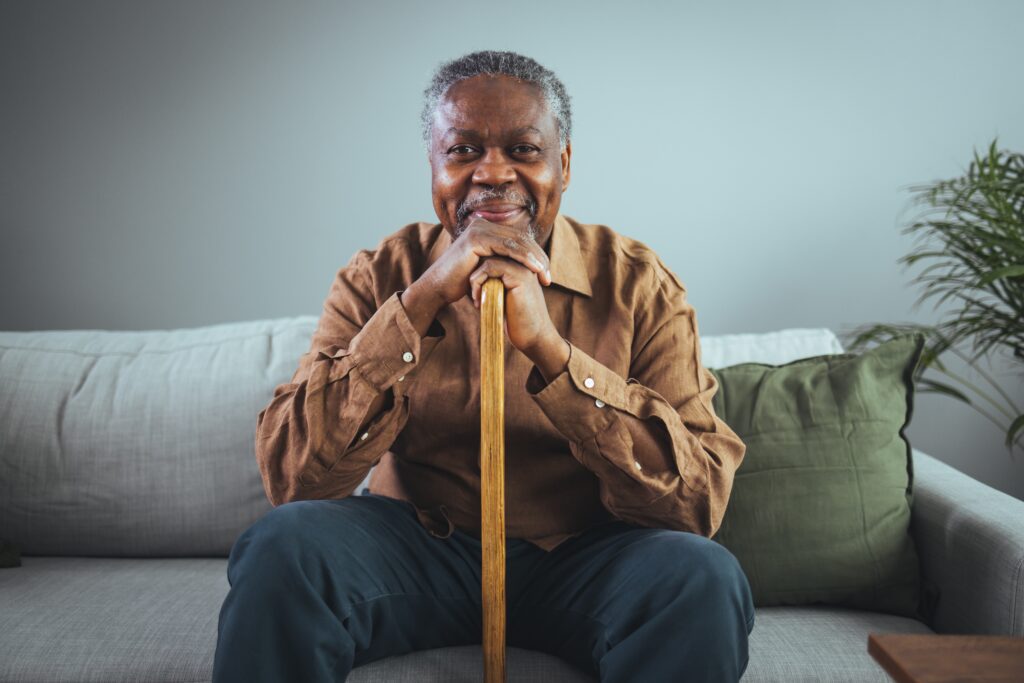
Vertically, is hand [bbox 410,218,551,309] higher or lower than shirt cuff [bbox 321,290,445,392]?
higher

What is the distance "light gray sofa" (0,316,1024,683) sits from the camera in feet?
5.04

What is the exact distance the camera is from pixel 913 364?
6.06ft

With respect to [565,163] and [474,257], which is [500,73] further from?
[474,257]

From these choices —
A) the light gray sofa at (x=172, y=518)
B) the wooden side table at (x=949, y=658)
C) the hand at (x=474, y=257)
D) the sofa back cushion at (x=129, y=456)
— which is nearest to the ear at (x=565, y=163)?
the hand at (x=474, y=257)

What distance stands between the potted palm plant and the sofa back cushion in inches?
62.2

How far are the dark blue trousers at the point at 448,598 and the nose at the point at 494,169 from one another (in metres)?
0.56

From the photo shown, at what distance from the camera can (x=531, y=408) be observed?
161 cm

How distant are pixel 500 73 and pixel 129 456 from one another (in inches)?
44.2

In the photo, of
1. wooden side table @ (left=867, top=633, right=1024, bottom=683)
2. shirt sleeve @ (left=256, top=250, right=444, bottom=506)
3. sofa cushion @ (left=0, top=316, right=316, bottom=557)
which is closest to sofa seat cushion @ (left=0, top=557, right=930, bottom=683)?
sofa cushion @ (left=0, top=316, right=316, bottom=557)

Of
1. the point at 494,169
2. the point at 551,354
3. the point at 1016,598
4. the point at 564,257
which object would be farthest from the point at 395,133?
the point at 1016,598

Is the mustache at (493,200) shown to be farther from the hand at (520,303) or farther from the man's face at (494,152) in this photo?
the hand at (520,303)

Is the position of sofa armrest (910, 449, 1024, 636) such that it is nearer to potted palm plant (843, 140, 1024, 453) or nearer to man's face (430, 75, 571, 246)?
potted palm plant (843, 140, 1024, 453)

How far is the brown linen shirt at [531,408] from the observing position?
4.71 feet

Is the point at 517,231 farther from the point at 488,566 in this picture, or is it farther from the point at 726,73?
the point at 726,73
